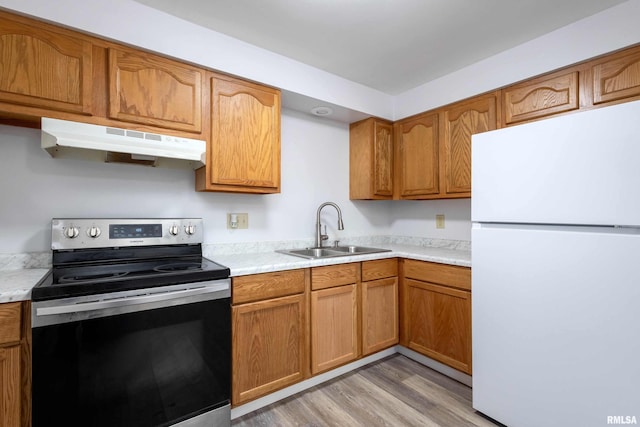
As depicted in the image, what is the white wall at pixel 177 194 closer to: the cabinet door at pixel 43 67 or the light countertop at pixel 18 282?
the light countertop at pixel 18 282

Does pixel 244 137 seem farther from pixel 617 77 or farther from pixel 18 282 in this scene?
pixel 617 77

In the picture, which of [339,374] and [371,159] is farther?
[371,159]

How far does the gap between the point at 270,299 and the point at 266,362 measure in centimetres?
37

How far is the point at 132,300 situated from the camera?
1.30 meters

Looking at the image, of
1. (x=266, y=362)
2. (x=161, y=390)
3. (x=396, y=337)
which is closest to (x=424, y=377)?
(x=396, y=337)

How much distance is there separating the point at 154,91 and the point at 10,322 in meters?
1.23

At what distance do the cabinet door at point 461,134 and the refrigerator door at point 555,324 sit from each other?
0.72 metres

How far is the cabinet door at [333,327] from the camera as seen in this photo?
6.46 feet

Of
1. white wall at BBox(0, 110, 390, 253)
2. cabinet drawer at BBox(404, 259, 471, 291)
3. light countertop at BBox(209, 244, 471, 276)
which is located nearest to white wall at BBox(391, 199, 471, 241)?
white wall at BBox(0, 110, 390, 253)

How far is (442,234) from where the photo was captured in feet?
8.91

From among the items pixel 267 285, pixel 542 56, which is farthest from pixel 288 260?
pixel 542 56

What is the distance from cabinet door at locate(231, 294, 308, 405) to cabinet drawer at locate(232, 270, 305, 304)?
38mm

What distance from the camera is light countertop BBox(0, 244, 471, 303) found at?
1158mm

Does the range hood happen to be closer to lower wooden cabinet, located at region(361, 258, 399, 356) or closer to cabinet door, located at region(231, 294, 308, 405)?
cabinet door, located at region(231, 294, 308, 405)
